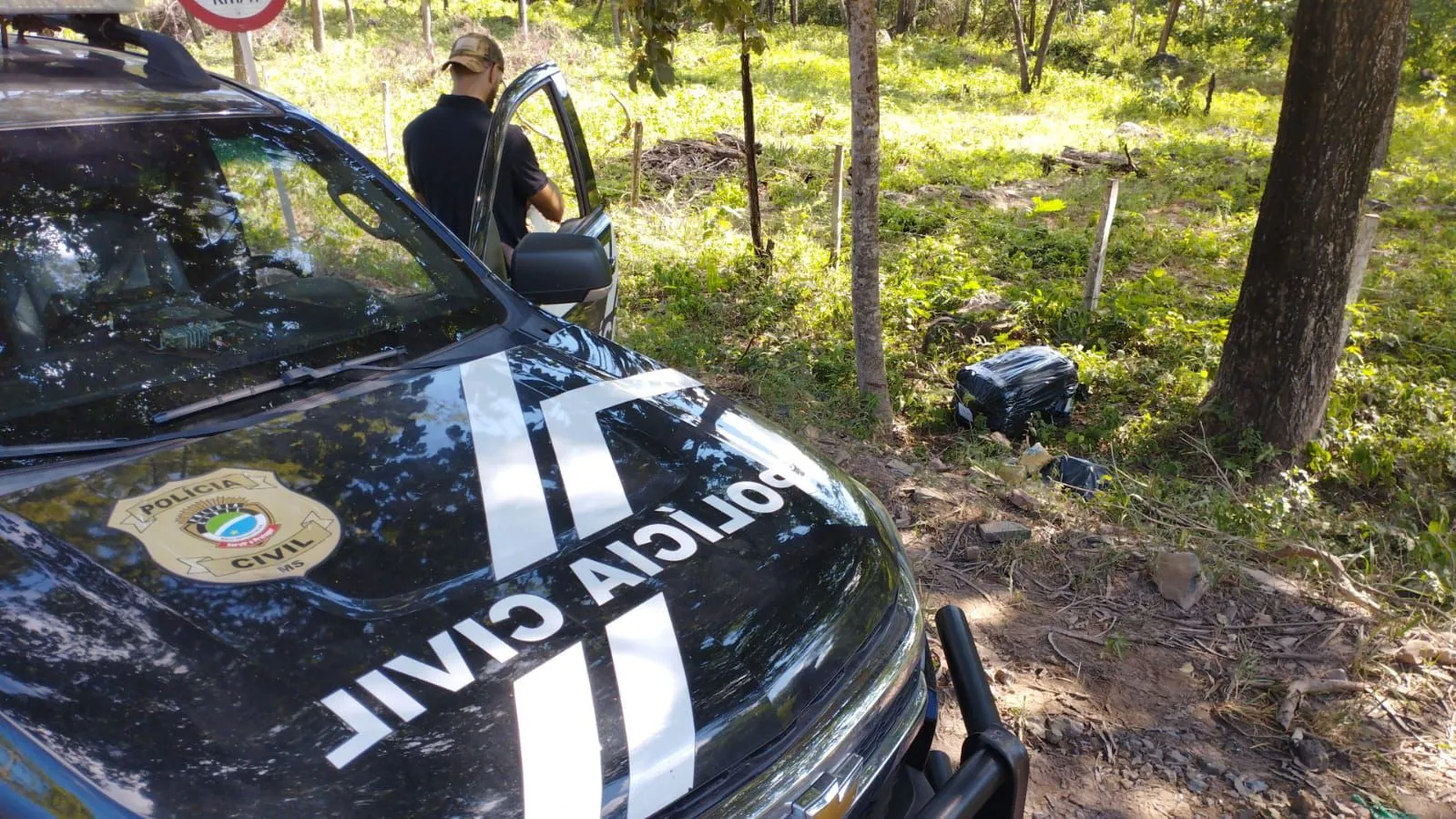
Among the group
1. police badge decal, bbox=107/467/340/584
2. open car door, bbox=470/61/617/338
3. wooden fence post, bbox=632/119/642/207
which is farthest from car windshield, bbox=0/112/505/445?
wooden fence post, bbox=632/119/642/207

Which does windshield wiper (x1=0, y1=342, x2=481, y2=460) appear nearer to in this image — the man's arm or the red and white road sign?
the man's arm

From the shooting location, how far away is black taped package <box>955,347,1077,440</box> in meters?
5.03

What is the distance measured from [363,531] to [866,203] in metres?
3.59

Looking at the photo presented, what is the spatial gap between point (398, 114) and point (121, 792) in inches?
527

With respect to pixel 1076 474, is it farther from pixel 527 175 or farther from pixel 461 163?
pixel 461 163

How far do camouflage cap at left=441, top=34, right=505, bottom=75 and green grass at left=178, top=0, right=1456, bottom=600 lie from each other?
7.27 ft

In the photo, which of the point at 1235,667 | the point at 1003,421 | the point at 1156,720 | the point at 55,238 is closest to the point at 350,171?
the point at 55,238

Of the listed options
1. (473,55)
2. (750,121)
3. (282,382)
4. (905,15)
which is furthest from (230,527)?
(905,15)

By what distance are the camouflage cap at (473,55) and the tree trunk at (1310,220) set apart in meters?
3.55

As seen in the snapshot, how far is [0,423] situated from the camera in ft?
5.52

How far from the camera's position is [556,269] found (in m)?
2.58

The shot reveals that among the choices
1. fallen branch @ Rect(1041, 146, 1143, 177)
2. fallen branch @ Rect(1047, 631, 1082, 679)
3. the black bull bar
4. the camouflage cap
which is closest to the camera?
the black bull bar

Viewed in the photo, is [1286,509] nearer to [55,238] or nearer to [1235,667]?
[1235,667]

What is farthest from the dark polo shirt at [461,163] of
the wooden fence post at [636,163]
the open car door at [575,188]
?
the wooden fence post at [636,163]
